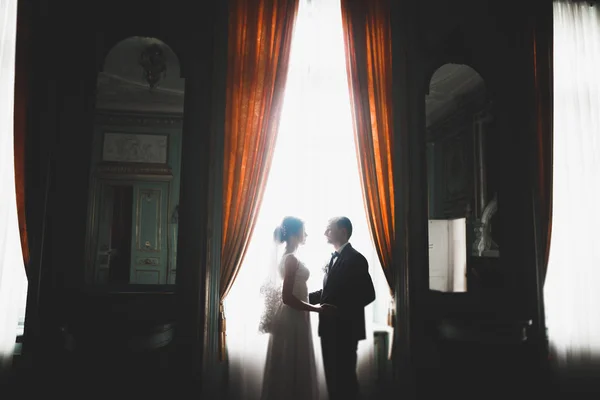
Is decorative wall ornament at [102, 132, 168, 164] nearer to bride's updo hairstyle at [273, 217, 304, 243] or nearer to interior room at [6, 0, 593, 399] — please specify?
interior room at [6, 0, 593, 399]

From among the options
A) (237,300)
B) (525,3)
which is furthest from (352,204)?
(525,3)

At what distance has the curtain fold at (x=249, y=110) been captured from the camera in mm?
2289

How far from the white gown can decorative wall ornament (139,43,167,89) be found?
1389mm

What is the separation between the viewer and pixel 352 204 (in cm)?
241

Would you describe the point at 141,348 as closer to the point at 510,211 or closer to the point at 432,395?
the point at 432,395

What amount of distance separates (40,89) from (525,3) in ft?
9.34

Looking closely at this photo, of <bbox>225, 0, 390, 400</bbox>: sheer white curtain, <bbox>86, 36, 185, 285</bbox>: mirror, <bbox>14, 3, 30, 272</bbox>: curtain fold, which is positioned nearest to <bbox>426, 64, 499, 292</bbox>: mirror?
<bbox>225, 0, 390, 400</bbox>: sheer white curtain

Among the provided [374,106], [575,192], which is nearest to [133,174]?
[374,106]

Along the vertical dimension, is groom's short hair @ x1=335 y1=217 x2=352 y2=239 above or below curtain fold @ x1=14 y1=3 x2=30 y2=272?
below

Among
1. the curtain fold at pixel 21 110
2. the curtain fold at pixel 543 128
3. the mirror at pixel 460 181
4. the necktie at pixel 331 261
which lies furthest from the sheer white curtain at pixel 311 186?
the curtain fold at pixel 21 110

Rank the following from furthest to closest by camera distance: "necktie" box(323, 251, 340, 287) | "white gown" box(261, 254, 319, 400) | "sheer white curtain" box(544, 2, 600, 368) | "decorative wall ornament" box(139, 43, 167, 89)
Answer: "sheer white curtain" box(544, 2, 600, 368) → "decorative wall ornament" box(139, 43, 167, 89) → "necktie" box(323, 251, 340, 287) → "white gown" box(261, 254, 319, 400)

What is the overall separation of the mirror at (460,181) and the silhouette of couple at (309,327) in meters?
0.54

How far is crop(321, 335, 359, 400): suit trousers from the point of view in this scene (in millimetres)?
2158

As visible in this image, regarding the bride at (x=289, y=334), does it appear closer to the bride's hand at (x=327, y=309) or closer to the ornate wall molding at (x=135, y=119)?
the bride's hand at (x=327, y=309)
